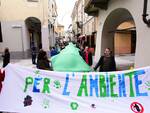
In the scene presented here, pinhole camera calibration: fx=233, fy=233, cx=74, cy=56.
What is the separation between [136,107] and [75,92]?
135cm

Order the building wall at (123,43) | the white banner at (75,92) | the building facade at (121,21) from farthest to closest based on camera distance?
1. the building wall at (123,43)
2. the building facade at (121,21)
3. the white banner at (75,92)

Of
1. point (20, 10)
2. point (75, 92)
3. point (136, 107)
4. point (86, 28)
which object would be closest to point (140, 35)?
point (136, 107)

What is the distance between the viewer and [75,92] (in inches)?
205

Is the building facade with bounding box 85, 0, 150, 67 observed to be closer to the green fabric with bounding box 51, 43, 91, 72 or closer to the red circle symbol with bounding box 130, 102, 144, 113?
→ the red circle symbol with bounding box 130, 102, 144, 113

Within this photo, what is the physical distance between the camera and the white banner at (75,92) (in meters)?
4.97

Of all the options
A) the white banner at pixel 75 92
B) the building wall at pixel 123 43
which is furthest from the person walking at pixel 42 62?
the building wall at pixel 123 43

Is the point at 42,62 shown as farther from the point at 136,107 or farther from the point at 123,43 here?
the point at 123,43

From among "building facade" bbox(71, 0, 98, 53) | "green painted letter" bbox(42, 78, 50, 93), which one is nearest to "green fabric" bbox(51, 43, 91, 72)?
"green painted letter" bbox(42, 78, 50, 93)

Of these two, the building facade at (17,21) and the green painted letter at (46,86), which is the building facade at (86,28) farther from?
the green painted letter at (46,86)

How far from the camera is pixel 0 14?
2069 cm

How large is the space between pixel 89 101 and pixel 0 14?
58.2 feet

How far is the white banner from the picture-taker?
4.97m

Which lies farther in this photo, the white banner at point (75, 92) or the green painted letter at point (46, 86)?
the green painted letter at point (46, 86)

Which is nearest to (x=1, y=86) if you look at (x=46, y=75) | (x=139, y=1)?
(x=46, y=75)
